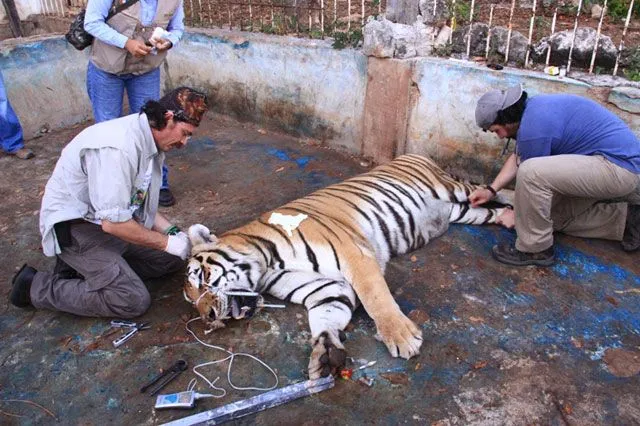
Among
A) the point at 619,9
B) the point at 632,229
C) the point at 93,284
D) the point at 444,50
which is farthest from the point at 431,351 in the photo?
the point at 619,9

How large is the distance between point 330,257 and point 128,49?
7.23ft

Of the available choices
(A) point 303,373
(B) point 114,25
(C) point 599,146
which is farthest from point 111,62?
(C) point 599,146

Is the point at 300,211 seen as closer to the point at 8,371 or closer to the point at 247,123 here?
the point at 8,371

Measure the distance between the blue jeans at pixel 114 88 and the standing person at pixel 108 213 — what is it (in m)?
1.24

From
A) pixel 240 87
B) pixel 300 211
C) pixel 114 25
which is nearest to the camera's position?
pixel 300 211

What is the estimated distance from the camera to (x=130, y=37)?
3916 mm

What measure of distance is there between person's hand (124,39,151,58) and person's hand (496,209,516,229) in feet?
9.77

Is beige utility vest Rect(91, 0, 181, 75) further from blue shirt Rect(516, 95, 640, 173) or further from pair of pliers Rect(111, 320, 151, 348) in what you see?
blue shirt Rect(516, 95, 640, 173)

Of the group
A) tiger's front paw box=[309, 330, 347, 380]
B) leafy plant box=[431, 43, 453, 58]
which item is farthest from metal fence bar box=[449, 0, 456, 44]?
tiger's front paw box=[309, 330, 347, 380]

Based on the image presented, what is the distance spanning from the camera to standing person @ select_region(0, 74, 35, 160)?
5430 millimetres

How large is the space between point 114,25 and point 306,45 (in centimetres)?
197

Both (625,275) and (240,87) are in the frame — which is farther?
(240,87)

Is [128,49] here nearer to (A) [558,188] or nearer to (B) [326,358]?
(B) [326,358]

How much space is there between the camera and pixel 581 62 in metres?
4.07
